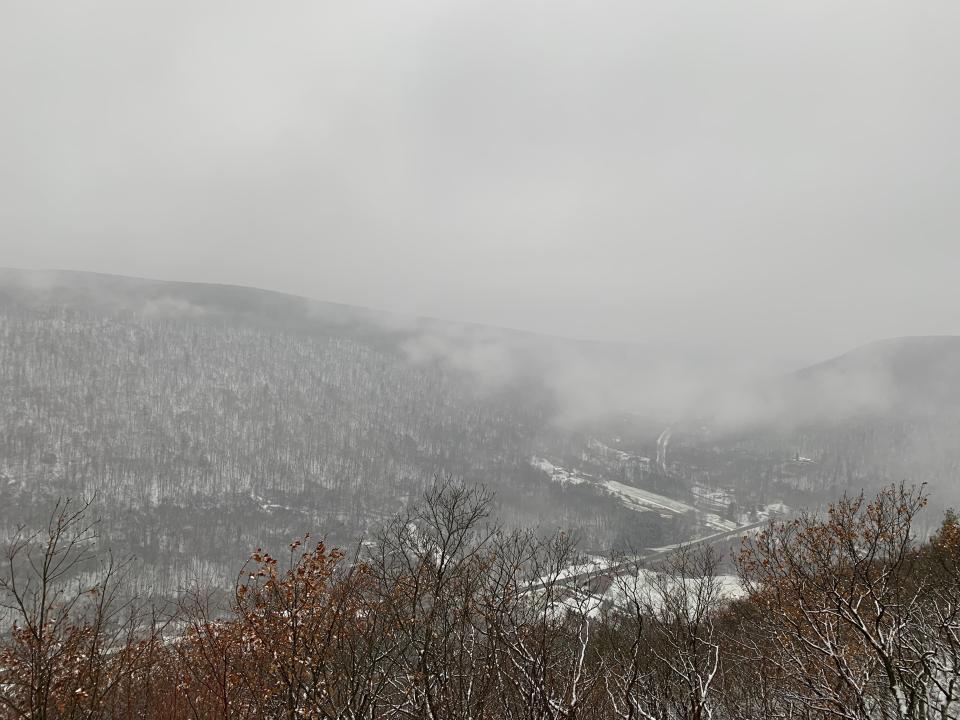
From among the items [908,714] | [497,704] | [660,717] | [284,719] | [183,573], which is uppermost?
[908,714]

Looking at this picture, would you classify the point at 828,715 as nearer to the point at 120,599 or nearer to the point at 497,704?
the point at 497,704

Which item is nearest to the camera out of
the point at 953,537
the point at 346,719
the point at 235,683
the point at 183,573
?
the point at 346,719

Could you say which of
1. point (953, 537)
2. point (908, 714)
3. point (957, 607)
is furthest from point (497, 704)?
point (953, 537)

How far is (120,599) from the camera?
5920 inches

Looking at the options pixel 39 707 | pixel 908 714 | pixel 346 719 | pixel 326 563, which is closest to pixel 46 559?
pixel 39 707

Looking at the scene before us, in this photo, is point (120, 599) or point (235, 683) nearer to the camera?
point (235, 683)

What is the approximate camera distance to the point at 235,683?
34.4 feet

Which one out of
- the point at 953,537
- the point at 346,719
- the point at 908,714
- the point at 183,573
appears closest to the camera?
the point at 908,714

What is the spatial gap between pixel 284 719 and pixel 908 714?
8248mm

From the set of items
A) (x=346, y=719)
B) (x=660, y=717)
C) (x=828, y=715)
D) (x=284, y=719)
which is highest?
(x=660, y=717)

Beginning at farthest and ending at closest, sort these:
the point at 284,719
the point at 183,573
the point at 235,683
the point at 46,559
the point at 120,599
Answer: the point at 183,573, the point at 120,599, the point at 235,683, the point at 284,719, the point at 46,559

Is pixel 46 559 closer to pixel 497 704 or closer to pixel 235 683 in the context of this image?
pixel 235 683

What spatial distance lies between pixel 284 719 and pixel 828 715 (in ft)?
28.5

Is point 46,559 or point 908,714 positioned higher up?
point 46,559
